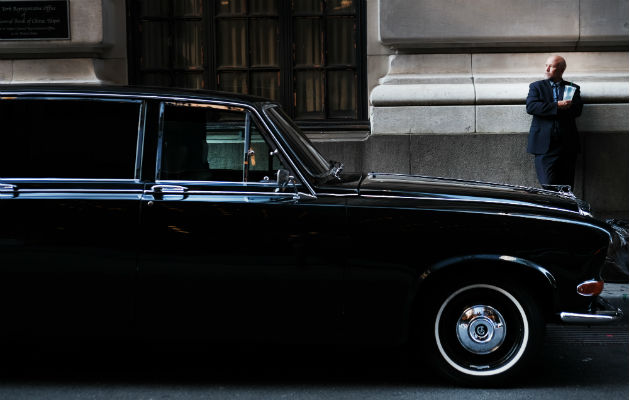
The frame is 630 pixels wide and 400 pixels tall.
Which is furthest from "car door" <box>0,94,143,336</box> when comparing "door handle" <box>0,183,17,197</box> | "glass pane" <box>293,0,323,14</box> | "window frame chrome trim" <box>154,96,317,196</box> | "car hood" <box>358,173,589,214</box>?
"glass pane" <box>293,0,323,14</box>

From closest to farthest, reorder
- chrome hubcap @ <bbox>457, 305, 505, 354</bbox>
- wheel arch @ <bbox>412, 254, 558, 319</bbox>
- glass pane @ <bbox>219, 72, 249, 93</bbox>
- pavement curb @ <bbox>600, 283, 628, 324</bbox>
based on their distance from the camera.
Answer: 1. wheel arch @ <bbox>412, 254, 558, 319</bbox>
2. chrome hubcap @ <bbox>457, 305, 505, 354</bbox>
3. pavement curb @ <bbox>600, 283, 628, 324</bbox>
4. glass pane @ <bbox>219, 72, 249, 93</bbox>

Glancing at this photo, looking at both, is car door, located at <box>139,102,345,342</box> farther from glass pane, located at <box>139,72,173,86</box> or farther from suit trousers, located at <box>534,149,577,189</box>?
glass pane, located at <box>139,72,173,86</box>

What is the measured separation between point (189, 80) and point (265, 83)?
3.10 ft

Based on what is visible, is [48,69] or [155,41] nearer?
[48,69]

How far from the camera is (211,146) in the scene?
5363 mm

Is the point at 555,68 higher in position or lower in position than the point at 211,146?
higher

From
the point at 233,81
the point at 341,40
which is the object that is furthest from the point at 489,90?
the point at 233,81

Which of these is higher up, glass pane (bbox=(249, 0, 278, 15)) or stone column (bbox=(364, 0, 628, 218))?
glass pane (bbox=(249, 0, 278, 15))

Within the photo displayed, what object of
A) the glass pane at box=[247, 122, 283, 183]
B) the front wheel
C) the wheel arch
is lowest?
the front wheel

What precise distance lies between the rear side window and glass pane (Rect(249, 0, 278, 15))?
632 cm

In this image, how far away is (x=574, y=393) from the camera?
5199 millimetres

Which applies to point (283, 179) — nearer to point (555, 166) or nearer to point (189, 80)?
point (555, 166)

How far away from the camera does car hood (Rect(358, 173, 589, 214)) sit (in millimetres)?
5273

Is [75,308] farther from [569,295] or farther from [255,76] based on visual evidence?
[255,76]
